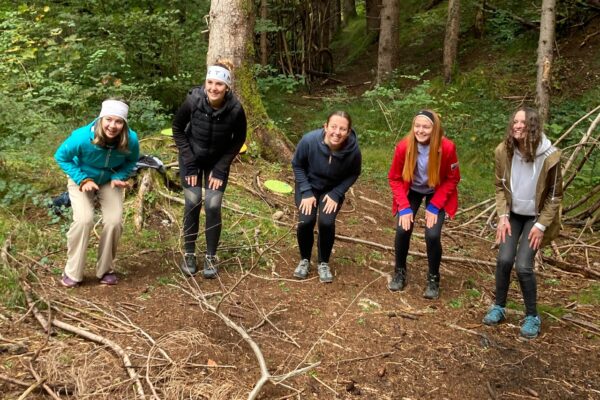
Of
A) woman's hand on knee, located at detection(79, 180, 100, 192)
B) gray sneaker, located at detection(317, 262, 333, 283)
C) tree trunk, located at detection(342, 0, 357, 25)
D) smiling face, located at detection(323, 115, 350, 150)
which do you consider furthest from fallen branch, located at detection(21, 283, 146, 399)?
tree trunk, located at detection(342, 0, 357, 25)

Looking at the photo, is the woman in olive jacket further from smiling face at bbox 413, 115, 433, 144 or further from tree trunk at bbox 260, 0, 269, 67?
tree trunk at bbox 260, 0, 269, 67

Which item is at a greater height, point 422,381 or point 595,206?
point 595,206

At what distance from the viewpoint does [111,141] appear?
4391mm

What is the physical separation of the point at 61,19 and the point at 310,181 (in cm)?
670

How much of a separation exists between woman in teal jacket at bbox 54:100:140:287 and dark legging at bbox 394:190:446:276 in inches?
89.7

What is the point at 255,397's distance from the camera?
308 centimetres

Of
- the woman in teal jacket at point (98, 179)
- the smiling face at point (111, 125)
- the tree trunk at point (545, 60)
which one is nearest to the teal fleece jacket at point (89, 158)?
the woman in teal jacket at point (98, 179)

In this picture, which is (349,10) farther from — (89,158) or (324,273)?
(89,158)

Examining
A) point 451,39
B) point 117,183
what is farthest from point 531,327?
point 451,39

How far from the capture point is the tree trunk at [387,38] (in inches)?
547

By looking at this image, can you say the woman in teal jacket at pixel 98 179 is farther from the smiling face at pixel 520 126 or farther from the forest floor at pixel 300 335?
the smiling face at pixel 520 126

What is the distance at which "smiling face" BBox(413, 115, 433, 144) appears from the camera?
14.5 feet

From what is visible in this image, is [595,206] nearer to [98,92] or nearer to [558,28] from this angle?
[98,92]

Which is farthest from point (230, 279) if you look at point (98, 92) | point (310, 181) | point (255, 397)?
point (98, 92)
